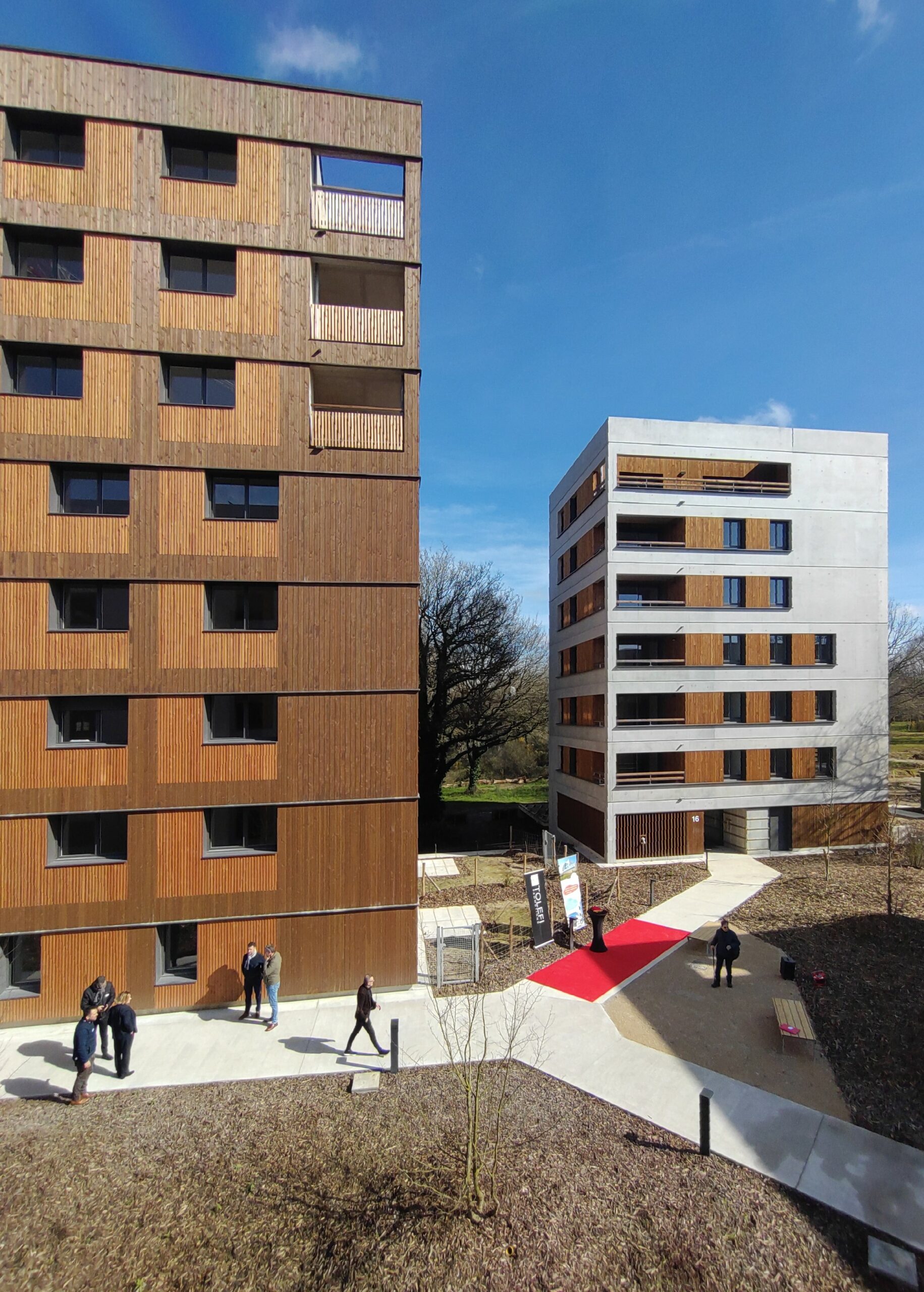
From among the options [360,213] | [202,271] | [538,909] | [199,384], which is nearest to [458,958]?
[538,909]

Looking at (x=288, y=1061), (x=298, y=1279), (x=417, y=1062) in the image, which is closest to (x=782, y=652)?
(x=417, y=1062)

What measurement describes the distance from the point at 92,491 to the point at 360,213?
8864 mm

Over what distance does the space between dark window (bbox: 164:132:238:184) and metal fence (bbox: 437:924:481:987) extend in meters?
18.1

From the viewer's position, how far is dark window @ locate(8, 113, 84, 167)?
12828 mm

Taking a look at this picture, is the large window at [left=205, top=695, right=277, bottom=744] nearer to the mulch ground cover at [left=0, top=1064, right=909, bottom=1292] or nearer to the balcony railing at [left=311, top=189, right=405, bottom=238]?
the mulch ground cover at [left=0, top=1064, right=909, bottom=1292]

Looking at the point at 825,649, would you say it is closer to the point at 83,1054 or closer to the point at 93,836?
the point at 93,836

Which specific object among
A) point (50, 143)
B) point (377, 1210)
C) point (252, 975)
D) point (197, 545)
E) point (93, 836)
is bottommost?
point (377, 1210)

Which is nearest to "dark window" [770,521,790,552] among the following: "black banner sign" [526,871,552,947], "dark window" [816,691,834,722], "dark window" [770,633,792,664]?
"dark window" [770,633,792,664]

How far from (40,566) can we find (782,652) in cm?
2564

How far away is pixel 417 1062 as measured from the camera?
1007cm

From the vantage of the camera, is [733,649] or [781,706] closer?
[733,649]

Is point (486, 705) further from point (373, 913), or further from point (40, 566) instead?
point (40, 566)

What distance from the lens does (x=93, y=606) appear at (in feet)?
41.3

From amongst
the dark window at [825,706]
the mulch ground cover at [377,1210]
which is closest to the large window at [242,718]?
the mulch ground cover at [377,1210]
